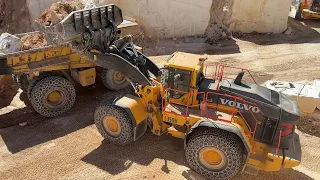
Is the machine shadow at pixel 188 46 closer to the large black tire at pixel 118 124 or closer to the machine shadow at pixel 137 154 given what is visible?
the machine shadow at pixel 137 154

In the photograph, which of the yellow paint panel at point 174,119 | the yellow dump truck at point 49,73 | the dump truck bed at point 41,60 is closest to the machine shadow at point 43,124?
the yellow dump truck at point 49,73

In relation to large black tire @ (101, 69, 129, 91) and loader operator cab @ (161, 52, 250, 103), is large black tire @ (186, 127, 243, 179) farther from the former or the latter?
large black tire @ (101, 69, 129, 91)

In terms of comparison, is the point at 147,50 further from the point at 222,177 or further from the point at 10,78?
the point at 222,177

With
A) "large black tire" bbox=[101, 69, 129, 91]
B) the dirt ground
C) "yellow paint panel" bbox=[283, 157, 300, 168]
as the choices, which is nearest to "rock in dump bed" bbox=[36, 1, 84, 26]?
"large black tire" bbox=[101, 69, 129, 91]

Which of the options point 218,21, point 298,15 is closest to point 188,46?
point 218,21

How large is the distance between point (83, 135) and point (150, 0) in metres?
9.13

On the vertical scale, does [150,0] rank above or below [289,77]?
above

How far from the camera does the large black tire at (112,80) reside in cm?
1045

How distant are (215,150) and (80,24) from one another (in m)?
4.22

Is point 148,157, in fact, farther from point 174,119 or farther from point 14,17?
point 14,17

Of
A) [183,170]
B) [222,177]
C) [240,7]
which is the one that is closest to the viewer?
[222,177]

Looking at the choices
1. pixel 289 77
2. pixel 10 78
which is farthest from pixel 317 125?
pixel 10 78

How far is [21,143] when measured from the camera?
8031 mm

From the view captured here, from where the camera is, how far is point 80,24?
721 centimetres
